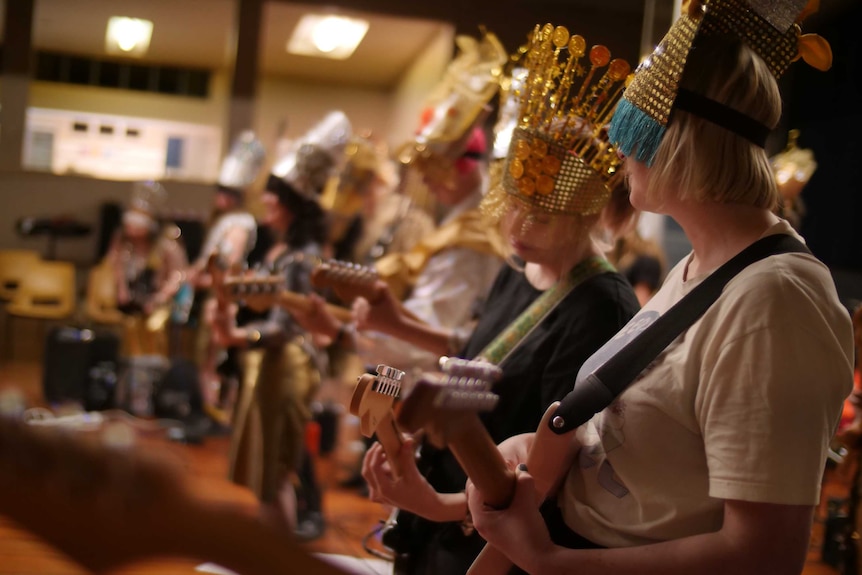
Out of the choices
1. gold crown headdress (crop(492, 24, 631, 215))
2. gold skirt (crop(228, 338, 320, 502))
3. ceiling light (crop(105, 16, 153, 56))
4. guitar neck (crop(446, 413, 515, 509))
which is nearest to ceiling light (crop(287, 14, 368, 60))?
ceiling light (crop(105, 16, 153, 56))

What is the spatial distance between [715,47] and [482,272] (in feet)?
6.71

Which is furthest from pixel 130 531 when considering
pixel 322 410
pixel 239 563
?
pixel 322 410

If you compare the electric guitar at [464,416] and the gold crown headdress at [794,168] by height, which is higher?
the gold crown headdress at [794,168]

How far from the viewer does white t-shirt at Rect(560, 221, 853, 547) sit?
3.33 ft

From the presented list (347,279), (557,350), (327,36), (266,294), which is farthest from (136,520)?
(327,36)

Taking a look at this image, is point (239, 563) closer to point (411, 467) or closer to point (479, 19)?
point (411, 467)

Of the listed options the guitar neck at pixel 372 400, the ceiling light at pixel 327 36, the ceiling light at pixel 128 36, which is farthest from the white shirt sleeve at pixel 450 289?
the ceiling light at pixel 128 36

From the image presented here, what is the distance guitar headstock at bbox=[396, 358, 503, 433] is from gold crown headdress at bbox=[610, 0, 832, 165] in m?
0.39

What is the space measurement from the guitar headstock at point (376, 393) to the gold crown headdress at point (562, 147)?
1.56ft

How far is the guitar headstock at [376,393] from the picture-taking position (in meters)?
1.32

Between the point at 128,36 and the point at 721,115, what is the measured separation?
8.15 meters

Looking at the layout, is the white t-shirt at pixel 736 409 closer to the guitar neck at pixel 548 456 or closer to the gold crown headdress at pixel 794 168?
the guitar neck at pixel 548 456

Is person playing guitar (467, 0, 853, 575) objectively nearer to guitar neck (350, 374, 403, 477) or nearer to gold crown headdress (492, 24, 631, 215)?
guitar neck (350, 374, 403, 477)

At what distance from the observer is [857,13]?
225cm
